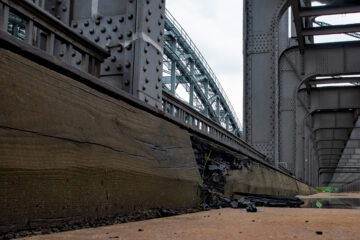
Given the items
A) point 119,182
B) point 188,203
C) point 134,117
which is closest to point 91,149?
point 119,182

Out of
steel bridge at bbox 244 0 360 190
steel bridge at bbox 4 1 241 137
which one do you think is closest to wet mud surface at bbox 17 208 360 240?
steel bridge at bbox 244 0 360 190

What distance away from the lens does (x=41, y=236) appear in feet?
6.20

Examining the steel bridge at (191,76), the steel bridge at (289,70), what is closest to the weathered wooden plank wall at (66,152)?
the steel bridge at (289,70)

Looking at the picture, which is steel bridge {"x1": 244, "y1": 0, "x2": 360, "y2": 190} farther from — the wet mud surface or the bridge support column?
the wet mud surface

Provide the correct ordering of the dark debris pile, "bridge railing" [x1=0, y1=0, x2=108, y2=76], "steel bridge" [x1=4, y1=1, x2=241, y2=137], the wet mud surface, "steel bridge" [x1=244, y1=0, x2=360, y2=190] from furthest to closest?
"steel bridge" [x1=4, y1=1, x2=241, y2=137] < "steel bridge" [x1=244, y1=0, x2=360, y2=190] < the dark debris pile < "bridge railing" [x1=0, y1=0, x2=108, y2=76] < the wet mud surface

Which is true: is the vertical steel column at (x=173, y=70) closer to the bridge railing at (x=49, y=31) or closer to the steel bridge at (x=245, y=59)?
the steel bridge at (x=245, y=59)

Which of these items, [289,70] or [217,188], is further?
[289,70]

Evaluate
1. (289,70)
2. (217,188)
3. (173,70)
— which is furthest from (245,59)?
(173,70)

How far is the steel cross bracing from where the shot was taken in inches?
1332

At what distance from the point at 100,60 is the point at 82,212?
70.4 inches

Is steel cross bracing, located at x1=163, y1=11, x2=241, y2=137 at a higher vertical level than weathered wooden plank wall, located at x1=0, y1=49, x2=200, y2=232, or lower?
higher

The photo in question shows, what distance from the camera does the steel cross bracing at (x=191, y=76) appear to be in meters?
33.8

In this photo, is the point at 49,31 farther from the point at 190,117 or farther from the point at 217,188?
the point at 190,117

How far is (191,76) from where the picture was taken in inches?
1500
